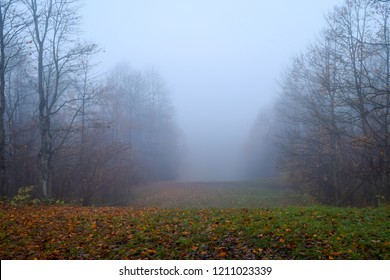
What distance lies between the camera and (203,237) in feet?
25.4

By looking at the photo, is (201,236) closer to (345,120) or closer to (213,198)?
(345,120)

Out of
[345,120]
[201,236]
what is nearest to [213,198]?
[345,120]

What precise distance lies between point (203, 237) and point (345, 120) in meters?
12.9

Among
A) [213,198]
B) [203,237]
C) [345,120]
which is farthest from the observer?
[213,198]

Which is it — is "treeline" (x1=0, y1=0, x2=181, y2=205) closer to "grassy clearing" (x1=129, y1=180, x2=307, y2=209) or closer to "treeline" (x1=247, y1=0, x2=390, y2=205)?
"grassy clearing" (x1=129, y1=180, x2=307, y2=209)

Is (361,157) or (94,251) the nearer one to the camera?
(94,251)

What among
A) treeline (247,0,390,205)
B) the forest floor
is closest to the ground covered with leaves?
the forest floor

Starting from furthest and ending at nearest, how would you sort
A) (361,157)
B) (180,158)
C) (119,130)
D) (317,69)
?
(180,158), (119,130), (317,69), (361,157)

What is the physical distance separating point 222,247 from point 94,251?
2.76 metres

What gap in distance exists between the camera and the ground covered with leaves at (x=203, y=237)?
6902mm

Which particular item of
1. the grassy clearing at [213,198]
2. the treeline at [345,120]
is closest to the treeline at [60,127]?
the grassy clearing at [213,198]

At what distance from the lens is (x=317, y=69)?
2150cm
